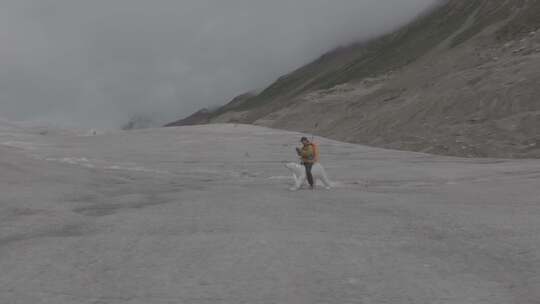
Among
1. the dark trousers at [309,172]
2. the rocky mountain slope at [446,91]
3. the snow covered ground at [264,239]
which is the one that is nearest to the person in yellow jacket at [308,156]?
the dark trousers at [309,172]

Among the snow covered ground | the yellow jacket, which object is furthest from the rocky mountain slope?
the snow covered ground

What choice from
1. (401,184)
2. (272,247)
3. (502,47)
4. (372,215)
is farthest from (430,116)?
(272,247)

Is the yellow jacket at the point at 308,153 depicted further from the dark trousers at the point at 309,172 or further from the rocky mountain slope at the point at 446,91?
the rocky mountain slope at the point at 446,91

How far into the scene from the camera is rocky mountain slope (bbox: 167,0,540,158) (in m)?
47.7

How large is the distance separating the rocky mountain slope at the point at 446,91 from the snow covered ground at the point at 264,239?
27717 millimetres

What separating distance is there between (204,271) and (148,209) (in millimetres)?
5864

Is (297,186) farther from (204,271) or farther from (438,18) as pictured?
(438,18)

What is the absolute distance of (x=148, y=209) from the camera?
1412 centimetres

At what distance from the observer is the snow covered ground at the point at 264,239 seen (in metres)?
7.73

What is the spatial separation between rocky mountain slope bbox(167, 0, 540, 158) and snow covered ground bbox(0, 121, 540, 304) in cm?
2772

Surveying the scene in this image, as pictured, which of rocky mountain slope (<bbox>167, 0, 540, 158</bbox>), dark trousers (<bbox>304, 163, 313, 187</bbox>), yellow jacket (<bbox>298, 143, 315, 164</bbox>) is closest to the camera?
dark trousers (<bbox>304, 163, 313, 187</bbox>)

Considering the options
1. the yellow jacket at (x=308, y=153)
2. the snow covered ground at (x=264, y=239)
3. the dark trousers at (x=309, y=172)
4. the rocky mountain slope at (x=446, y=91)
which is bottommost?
the snow covered ground at (x=264, y=239)

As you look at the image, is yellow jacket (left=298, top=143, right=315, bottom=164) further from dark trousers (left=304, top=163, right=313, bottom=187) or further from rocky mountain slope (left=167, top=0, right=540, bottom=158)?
rocky mountain slope (left=167, top=0, right=540, bottom=158)

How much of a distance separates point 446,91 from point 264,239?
57.3 metres
